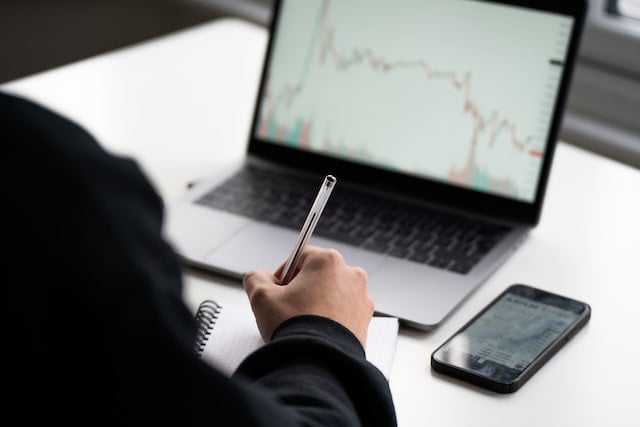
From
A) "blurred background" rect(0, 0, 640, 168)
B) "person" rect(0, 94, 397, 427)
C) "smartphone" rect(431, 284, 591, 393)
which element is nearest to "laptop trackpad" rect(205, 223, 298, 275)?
"smartphone" rect(431, 284, 591, 393)

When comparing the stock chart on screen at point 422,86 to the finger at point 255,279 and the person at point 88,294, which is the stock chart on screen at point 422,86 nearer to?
the finger at point 255,279

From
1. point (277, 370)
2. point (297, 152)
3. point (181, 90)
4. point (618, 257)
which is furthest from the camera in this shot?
point (181, 90)

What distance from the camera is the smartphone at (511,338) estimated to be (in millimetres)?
976

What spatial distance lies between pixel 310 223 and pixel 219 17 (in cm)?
176

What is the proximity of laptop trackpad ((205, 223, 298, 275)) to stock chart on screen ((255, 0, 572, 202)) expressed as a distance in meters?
0.17

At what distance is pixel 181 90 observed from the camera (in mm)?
1622

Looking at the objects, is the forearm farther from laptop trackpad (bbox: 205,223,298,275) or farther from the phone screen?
laptop trackpad (bbox: 205,223,298,275)

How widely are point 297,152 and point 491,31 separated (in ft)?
Result: 0.94

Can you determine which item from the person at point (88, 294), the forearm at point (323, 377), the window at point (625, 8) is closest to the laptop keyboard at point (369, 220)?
the forearm at point (323, 377)

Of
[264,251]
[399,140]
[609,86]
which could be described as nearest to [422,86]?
[399,140]

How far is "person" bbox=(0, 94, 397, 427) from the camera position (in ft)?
1.74

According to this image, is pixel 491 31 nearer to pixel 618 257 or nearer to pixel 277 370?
pixel 618 257

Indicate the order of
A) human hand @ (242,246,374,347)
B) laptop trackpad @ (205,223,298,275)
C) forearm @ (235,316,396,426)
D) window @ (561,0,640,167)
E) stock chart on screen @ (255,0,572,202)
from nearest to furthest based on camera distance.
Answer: forearm @ (235,316,396,426)
human hand @ (242,246,374,347)
laptop trackpad @ (205,223,298,275)
stock chart on screen @ (255,0,572,202)
window @ (561,0,640,167)

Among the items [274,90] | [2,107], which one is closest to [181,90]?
[274,90]
